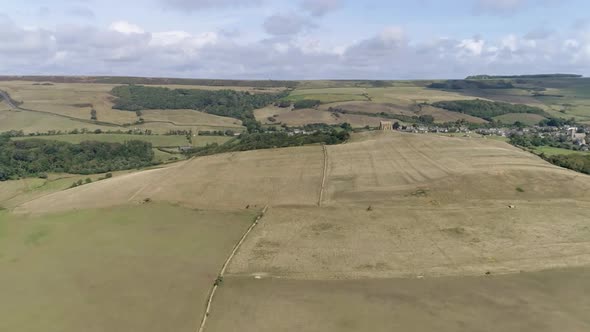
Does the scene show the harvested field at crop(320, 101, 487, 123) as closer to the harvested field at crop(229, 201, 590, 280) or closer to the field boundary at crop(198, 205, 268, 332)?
the harvested field at crop(229, 201, 590, 280)

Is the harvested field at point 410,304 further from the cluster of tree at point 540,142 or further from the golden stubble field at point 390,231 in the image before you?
the cluster of tree at point 540,142

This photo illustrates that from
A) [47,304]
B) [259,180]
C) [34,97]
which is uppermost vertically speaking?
[34,97]

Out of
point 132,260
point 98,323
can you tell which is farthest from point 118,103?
point 98,323

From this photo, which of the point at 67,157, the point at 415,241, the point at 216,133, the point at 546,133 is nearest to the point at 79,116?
the point at 216,133

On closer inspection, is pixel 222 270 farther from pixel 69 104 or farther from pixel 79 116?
pixel 69 104

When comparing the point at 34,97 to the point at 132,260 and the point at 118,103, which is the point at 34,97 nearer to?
the point at 118,103
